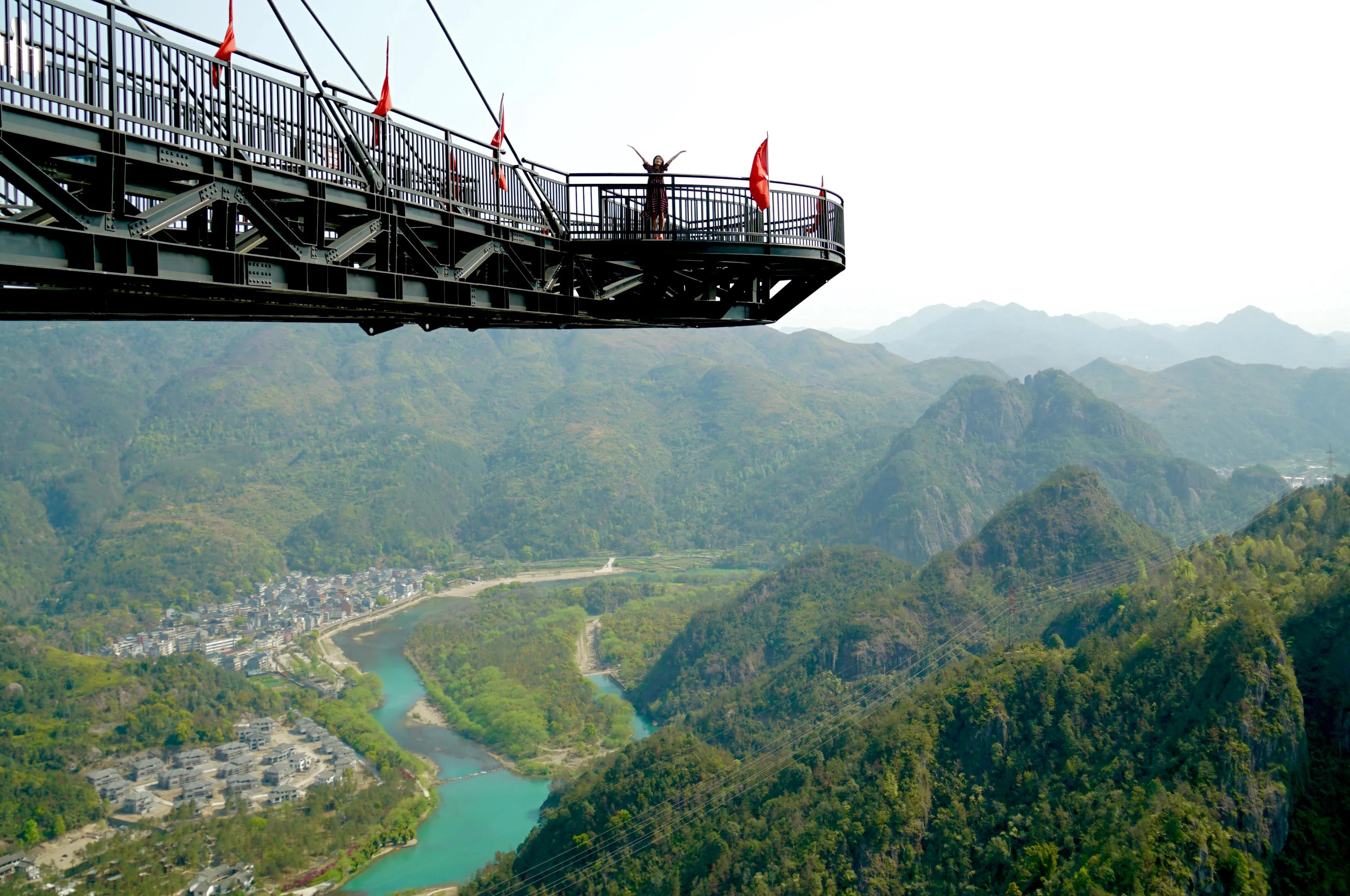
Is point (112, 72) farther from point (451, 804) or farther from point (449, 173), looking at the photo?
point (451, 804)

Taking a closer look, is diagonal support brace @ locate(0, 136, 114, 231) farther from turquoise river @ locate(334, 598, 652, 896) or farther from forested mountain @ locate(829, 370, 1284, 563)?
forested mountain @ locate(829, 370, 1284, 563)

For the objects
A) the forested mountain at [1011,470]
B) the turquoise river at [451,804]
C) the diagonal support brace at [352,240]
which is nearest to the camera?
the diagonal support brace at [352,240]

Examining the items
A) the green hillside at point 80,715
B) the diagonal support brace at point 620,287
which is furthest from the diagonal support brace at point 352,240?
the green hillside at point 80,715

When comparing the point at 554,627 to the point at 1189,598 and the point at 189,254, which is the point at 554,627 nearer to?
the point at 1189,598

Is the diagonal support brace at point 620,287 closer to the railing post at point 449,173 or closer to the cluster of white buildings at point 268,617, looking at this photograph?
the railing post at point 449,173

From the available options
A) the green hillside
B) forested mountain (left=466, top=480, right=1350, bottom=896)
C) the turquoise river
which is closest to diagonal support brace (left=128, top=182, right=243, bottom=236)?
forested mountain (left=466, top=480, right=1350, bottom=896)

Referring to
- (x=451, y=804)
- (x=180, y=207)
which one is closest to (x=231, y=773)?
(x=451, y=804)

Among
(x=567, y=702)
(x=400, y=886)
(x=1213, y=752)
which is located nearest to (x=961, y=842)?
(x=1213, y=752)
